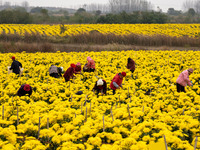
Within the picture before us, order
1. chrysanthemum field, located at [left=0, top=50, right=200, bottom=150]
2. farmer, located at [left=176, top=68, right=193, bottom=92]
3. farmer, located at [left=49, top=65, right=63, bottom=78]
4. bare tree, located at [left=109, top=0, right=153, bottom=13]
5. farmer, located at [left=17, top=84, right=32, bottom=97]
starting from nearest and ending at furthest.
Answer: chrysanthemum field, located at [left=0, top=50, right=200, bottom=150]
farmer, located at [left=17, top=84, right=32, bottom=97]
farmer, located at [left=176, top=68, right=193, bottom=92]
farmer, located at [left=49, top=65, right=63, bottom=78]
bare tree, located at [left=109, top=0, right=153, bottom=13]

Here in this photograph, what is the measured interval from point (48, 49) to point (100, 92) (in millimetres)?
14068

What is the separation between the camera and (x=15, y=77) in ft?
35.9

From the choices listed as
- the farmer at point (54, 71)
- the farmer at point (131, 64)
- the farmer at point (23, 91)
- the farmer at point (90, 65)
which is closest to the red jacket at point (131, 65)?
the farmer at point (131, 64)

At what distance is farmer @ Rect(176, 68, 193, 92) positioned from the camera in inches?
336

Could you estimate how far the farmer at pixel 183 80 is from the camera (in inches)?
336

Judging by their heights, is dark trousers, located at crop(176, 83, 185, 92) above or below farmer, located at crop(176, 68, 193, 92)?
below

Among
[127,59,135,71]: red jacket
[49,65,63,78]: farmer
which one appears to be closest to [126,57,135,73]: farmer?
[127,59,135,71]: red jacket

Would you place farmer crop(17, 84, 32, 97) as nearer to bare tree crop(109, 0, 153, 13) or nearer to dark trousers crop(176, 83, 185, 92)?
dark trousers crop(176, 83, 185, 92)

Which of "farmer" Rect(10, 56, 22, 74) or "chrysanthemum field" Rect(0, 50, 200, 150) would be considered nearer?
"chrysanthemum field" Rect(0, 50, 200, 150)

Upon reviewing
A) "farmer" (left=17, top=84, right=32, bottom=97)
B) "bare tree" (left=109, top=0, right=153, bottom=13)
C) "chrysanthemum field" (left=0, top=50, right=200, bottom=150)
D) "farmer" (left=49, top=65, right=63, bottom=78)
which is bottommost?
"chrysanthemum field" (left=0, top=50, right=200, bottom=150)

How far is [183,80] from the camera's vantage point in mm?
8703

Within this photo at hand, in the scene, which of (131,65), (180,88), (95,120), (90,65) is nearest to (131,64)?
(131,65)

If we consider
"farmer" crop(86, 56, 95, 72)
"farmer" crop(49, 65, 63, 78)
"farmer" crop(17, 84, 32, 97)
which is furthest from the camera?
"farmer" crop(86, 56, 95, 72)

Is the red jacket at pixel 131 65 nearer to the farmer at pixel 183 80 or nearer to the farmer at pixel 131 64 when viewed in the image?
the farmer at pixel 131 64
